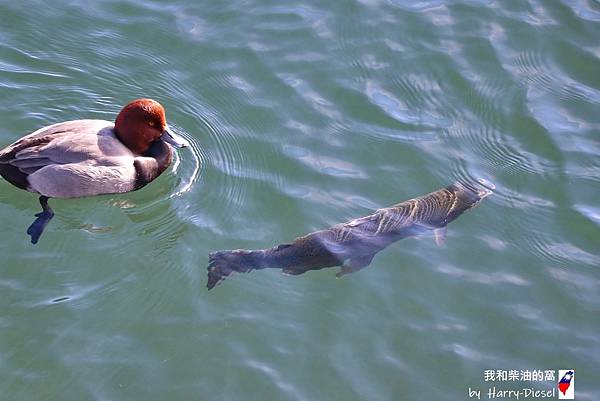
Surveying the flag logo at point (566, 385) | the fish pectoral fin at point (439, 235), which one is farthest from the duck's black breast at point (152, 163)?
the flag logo at point (566, 385)

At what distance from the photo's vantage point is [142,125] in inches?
263

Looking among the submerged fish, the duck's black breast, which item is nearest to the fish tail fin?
the submerged fish

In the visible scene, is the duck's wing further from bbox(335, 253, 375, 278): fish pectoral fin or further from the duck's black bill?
bbox(335, 253, 375, 278): fish pectoral fin

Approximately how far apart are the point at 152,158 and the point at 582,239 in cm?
355

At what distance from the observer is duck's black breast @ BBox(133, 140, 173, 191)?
6.63m

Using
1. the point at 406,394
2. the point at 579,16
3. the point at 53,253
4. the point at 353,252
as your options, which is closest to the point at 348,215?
the point at 353,252

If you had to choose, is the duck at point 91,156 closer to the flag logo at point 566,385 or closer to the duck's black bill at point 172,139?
the duck's black bill at point 172,139

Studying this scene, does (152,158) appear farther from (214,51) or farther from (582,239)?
(582,239)

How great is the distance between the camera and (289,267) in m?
5.71

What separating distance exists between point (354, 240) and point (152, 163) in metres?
1.95

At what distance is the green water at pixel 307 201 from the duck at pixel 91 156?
0.14 m

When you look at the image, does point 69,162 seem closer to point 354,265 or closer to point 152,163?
point 152,163

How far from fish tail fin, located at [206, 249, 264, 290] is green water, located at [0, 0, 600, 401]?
0.09 metres

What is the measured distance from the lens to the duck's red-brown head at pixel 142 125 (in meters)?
6.64
